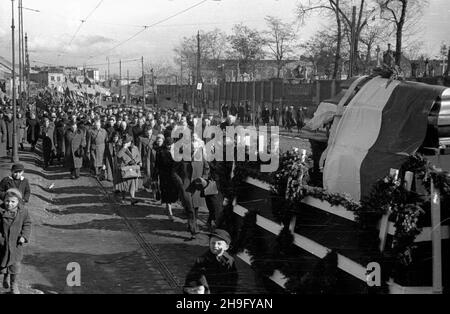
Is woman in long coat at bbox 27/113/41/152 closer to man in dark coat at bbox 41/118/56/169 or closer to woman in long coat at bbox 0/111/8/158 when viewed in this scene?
woman in long coat at bbox 0/111/8/158

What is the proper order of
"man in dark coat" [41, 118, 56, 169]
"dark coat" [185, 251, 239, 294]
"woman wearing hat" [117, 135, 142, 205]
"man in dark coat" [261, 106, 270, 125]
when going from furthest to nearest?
"man in dark coat" [261, 106, 270, 125]
"man in dark coat" [41, 118, 56, 169]
"woman wearing hat" [117, 135, 142, 205]
"dark coat" [185, 251, 239, 294]

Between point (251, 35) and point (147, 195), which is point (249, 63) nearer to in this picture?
point (251, 35)

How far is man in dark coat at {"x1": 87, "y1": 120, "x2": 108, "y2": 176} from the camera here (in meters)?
17.1

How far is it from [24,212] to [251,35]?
44.7 m

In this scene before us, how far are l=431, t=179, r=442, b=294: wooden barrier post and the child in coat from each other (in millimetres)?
4686

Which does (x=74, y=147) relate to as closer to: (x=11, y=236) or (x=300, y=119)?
(x=11, y=236)

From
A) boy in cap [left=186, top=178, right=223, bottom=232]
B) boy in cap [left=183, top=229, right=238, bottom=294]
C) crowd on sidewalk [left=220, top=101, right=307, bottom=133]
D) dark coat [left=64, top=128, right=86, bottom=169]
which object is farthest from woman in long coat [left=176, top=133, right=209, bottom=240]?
crowd on sidewalk [left=220, top=101, right=307, bottom=133]

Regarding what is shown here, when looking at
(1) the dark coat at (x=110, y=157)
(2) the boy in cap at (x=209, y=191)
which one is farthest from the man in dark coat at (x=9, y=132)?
(2) the boy in cap at (x=209, y=191)

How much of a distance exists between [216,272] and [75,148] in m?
12.3

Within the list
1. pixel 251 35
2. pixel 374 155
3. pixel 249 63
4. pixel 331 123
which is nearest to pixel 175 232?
pixel 331 123

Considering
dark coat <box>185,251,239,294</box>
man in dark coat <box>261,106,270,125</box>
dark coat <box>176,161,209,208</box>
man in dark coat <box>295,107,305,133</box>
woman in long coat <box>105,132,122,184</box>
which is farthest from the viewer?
man in dark coat <box>261,106,270,125</box>

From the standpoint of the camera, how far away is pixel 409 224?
4582 mm

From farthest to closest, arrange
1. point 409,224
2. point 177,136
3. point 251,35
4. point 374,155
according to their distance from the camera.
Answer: point 251,35
point 177,136
point 374,155
point 409,224

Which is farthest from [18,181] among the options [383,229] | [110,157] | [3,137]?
[3,137]
